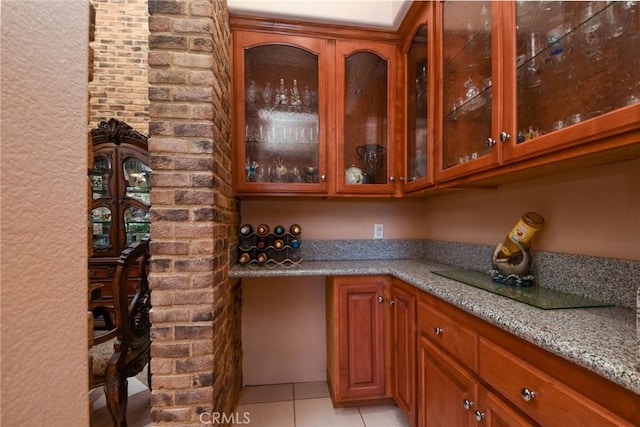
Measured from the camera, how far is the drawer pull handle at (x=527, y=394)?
0.77 metres

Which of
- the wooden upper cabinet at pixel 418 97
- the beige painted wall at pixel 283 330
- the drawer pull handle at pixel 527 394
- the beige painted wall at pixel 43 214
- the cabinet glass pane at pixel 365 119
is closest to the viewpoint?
the beige painted wall at pixel 43 214

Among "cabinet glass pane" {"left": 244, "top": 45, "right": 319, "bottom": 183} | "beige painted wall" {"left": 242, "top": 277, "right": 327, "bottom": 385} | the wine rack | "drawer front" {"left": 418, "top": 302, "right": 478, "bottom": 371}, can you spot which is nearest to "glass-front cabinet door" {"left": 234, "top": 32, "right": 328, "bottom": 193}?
"cabinet glass pane" {"left": 244, "top": 45, "right": 319, "bottom": 183}

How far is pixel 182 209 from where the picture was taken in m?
1.24

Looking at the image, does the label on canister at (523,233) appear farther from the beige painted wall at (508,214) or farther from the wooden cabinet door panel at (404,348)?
the wooden cabinet door panel at (404,348)

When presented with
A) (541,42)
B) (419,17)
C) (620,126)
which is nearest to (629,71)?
(620,126)

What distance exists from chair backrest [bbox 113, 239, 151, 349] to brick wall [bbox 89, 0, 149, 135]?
2.27 meters

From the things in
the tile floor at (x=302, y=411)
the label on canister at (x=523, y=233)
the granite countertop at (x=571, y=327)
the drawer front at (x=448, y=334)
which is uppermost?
the label on canister at (x=523, y=233)

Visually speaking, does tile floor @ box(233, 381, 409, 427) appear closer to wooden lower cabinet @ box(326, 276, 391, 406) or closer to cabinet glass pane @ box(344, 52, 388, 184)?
wooden lower cabinet @ box(326, 276, 391, 406)

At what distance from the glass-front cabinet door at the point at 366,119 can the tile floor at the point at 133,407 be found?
6.24 ft

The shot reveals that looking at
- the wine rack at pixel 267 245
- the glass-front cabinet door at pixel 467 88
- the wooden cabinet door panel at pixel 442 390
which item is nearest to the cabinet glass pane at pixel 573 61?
the glass-front cabinet door at pixel 467 88

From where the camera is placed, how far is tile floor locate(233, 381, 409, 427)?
1.71 meters

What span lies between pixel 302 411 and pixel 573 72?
2.20 metres

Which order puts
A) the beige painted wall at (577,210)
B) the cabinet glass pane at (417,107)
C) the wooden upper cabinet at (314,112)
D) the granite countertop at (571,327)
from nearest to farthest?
the granite countertop at (571,327), the beige painted wall at (577,210), the cabinet glass pane at (417,107), the wooden upper cabinet at (314,112)

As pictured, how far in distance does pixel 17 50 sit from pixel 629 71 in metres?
1.33
